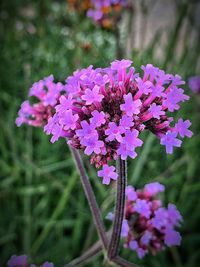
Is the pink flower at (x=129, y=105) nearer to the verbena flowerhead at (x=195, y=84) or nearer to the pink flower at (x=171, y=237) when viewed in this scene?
the pink flower at (x=171, y=237)

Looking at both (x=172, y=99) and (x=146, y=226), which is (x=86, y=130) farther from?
(x=146, y=226)

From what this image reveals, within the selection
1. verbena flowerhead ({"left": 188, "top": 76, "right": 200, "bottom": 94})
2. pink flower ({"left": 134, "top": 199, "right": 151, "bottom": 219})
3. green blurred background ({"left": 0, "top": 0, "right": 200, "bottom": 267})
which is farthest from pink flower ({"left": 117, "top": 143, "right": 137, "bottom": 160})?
verbena flowerhead ({"left": 188, "top": 76, "right": 200, "bottom": 94})

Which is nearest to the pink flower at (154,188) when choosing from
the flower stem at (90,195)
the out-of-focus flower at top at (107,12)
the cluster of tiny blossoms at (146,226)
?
the cluster of tiny blossoms at (146,226)

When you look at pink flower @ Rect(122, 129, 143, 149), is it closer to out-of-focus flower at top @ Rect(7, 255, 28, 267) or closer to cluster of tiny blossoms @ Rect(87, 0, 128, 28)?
out-of-focus flower at top @ Rect(7, 255, 28, 267)

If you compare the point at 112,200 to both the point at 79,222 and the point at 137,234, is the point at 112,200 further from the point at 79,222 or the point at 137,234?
the point at 137,234

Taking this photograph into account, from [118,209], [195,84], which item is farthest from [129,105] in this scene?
[195,84]

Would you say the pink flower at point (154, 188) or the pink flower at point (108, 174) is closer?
the pink flower at point (108, 174)

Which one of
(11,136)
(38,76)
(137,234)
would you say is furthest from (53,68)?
(137,234)
